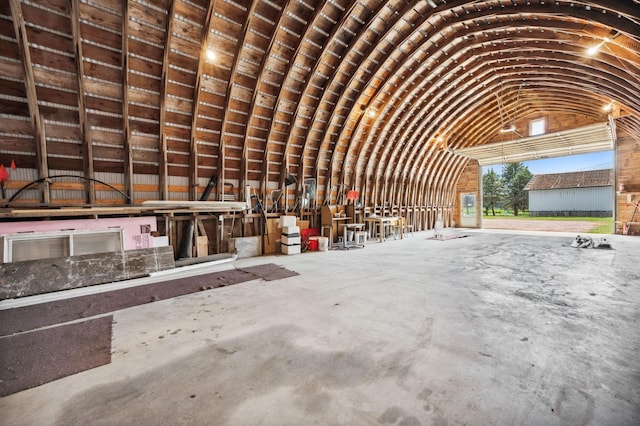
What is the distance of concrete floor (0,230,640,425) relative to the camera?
67.6 inches

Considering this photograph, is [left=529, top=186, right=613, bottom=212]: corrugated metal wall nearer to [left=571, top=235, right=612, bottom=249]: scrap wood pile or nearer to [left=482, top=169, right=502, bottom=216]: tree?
[left=482, top=169, right=502, bottom=216]: tree

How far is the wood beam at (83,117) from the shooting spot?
4.40 m

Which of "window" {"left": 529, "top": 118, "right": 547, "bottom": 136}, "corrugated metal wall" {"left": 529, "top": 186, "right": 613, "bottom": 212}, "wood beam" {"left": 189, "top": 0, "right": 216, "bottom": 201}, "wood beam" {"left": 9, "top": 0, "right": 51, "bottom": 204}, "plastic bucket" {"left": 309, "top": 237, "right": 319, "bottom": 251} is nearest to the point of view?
"wood beam" {"left": 9, "top": 0, "right": 51, "bottom": 204}

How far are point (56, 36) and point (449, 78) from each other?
1101cm

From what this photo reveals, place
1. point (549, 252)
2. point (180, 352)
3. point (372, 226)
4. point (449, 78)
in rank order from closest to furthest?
point (180, 352) < point (549, 252) < point (449, 78) < point (372, 226)

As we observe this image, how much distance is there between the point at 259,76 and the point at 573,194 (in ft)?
103

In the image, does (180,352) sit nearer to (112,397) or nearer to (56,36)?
(112,397)

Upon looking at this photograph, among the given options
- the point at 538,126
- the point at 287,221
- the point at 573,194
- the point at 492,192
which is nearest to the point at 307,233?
the point at 287,221

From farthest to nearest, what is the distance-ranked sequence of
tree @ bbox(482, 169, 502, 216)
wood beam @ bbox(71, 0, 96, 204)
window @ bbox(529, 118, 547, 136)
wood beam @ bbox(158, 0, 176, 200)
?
tree @ bbox(482, 169, 502, 216) → window @ bbox(529, 118, 547, 136) → wood beam @ bbox(158, 0, 176, 200) → wood beam @ bbox(71, 0, 96, 204)

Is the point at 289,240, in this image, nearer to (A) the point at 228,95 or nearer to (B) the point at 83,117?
(A) the point at 228,95

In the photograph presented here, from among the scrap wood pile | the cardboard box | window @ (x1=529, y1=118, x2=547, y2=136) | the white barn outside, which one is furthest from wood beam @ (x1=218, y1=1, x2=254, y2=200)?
the white barn outside

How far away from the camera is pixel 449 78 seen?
942cm

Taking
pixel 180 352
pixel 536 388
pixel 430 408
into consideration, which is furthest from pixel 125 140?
pixel 536 388

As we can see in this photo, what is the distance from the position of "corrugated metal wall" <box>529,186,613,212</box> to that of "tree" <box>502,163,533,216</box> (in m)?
5.05
